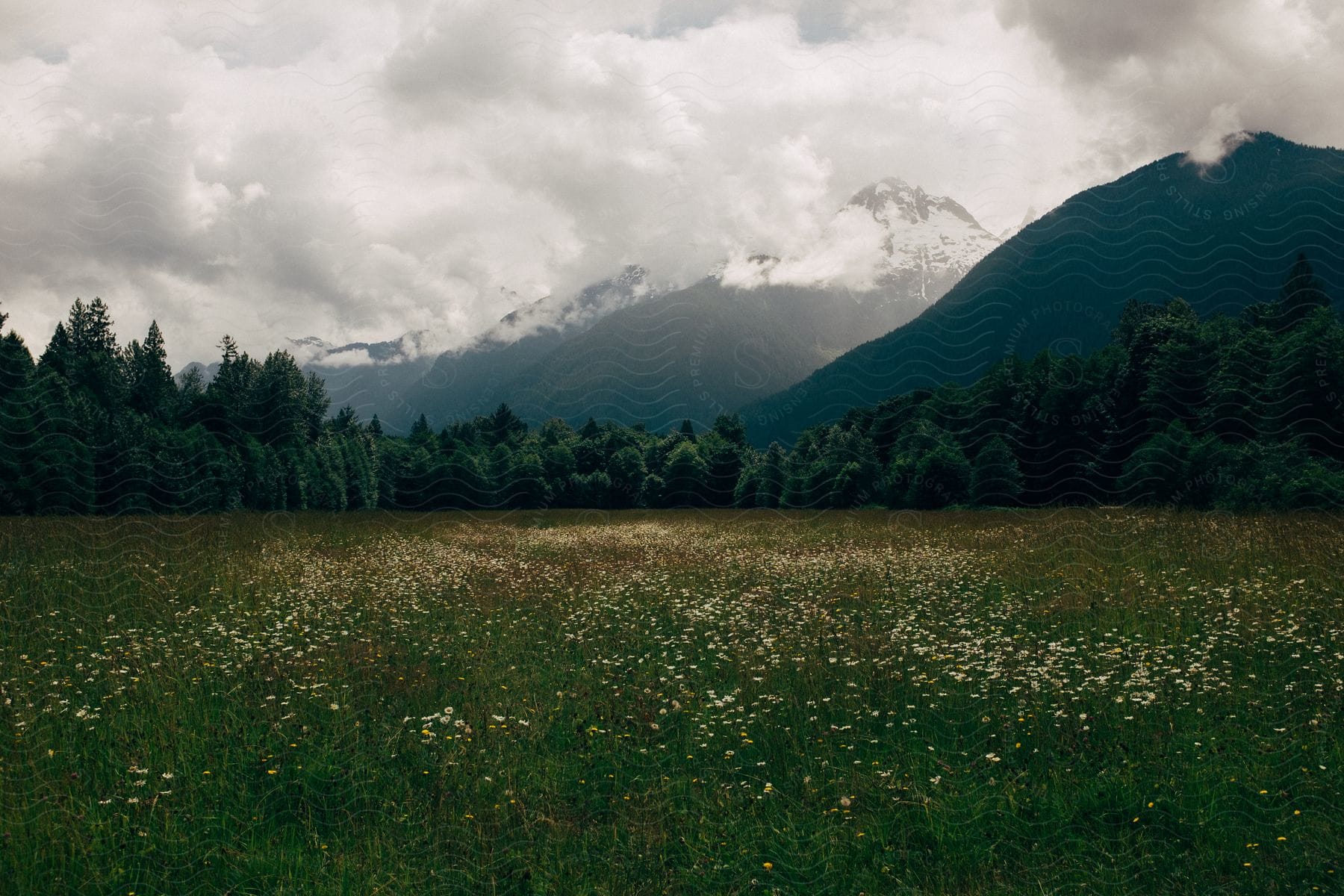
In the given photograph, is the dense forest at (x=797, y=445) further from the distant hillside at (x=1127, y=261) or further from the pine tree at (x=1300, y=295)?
the distant hillside at (x=1127, y=261)

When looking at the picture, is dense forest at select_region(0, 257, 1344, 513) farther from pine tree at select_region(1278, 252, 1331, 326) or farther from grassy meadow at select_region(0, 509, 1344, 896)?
grassy meadow at select_region(0, 509, 1344, 896)

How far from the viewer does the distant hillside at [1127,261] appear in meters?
77.1

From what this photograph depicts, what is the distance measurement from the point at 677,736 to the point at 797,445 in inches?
3011

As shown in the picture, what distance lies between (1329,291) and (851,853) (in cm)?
13878

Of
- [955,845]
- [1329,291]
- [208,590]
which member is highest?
[1329,291]

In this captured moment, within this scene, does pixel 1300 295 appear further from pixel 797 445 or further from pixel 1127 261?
pixel 1127 261

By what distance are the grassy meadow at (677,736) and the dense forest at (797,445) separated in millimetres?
19094

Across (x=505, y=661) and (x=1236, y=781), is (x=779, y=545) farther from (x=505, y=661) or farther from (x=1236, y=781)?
(x=1236, y=781)

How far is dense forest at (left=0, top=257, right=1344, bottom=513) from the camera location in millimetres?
29703

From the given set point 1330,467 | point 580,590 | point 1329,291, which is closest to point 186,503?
point 580,590

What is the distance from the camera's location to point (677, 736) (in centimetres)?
568

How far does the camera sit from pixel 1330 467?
89.2ft

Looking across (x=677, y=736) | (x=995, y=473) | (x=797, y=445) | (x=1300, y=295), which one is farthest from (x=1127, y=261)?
(x=677, y=736)

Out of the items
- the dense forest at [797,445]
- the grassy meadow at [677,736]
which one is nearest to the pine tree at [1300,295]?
the dense forest at [797,445]
